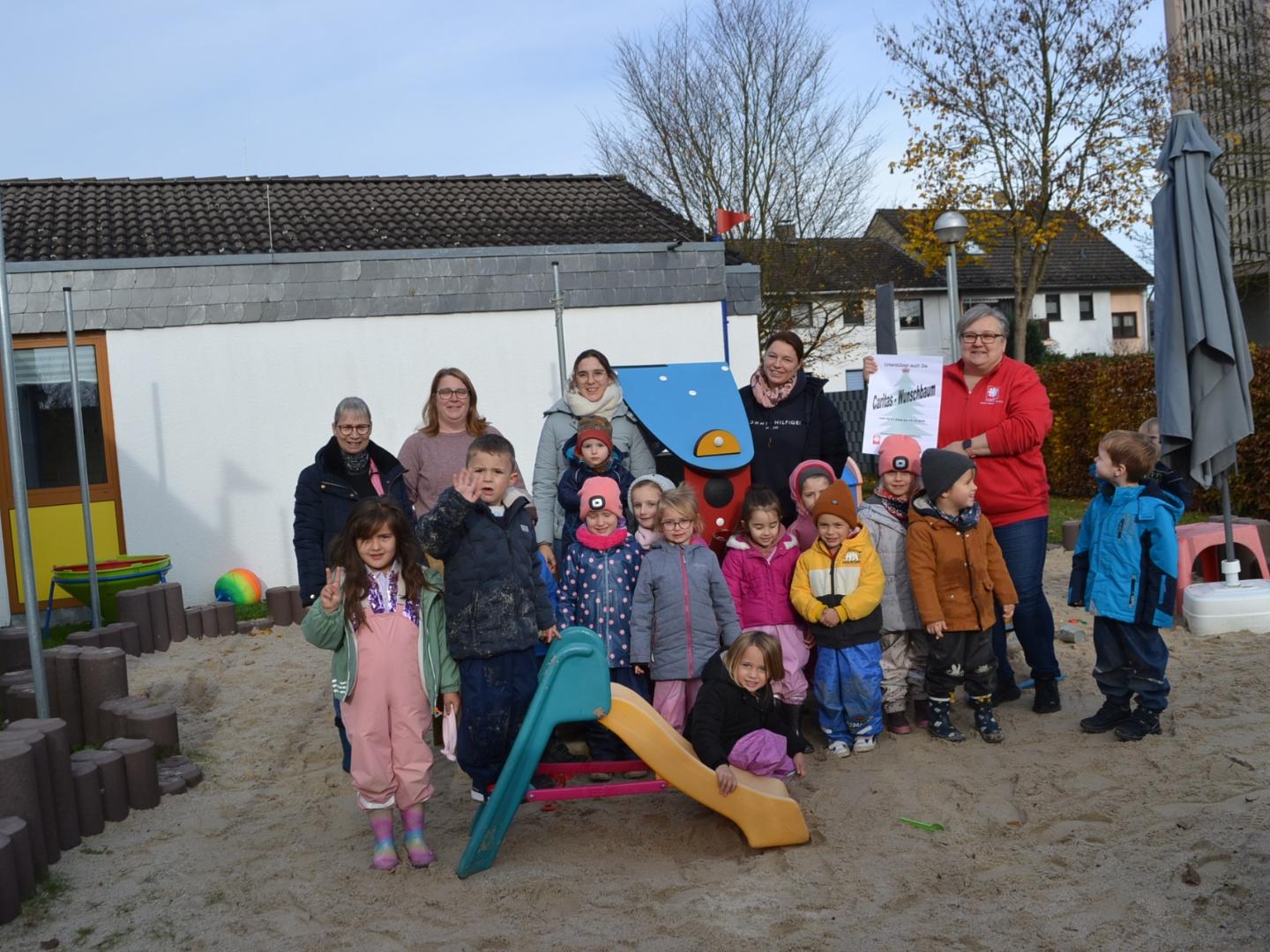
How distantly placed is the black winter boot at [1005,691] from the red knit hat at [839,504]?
1.32 meters

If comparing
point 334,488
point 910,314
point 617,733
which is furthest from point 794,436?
point 910,314

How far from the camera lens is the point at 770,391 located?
211 inches

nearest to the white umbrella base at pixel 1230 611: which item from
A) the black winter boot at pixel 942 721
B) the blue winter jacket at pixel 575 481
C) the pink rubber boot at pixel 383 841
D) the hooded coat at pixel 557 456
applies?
the black winter boot at pixel 942 721

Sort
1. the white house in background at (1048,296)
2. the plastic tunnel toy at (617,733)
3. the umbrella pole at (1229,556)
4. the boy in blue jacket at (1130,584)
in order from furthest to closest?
the white house in background at (1048,296) → the umbrella pole at (1229,556) → the boy in blue jacket at (1130,584) → the plastic tunnel toy at (617,733)

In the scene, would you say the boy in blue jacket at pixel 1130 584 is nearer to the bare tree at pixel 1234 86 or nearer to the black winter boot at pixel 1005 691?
the black winter boot at pixel 1005 691

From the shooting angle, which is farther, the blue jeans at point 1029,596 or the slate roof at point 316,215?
the slate roof at point 316,215

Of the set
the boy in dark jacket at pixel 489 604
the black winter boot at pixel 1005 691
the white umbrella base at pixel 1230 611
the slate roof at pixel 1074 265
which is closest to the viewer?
the boy in dark jacket at pixel 489 604

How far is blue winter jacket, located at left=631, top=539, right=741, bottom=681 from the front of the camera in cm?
Result: 464

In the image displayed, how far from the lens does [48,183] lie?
43.2ft

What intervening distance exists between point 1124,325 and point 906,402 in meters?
40.1

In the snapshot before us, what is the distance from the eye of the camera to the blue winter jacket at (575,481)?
4.89 metres

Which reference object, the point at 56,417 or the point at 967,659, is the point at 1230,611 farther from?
the point at 56,417

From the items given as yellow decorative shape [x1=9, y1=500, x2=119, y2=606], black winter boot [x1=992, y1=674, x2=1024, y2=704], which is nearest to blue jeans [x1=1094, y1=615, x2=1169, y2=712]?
black winter boot [x1=992, y1=674, x2=1024, y2=704]

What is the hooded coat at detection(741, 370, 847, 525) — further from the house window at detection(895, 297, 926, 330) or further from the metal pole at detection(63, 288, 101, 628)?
the house window at detection(895, 297, 926, 330)
